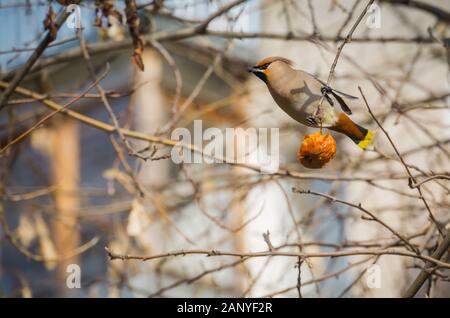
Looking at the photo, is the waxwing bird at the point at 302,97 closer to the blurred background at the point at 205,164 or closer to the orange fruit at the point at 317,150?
the orange fruit at the point at 317,150

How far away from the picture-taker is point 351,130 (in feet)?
4.99

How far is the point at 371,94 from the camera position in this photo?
484cm

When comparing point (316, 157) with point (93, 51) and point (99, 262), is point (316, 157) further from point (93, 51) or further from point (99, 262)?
point (99, 262)

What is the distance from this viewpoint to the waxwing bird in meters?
1.43

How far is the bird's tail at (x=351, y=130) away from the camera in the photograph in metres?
1.49

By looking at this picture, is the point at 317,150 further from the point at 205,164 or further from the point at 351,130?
the point at 205,164

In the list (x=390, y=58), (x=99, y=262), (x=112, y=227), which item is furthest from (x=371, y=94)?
(x=99, y=262)

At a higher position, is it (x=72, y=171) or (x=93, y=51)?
(x=93, y=51)

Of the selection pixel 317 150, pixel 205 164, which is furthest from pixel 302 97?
pixel 205 164

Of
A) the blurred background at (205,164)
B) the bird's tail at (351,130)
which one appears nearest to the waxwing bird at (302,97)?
the bird's tail at (351,130)

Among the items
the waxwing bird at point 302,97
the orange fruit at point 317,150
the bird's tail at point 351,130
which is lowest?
the orange fruit at point 317,150

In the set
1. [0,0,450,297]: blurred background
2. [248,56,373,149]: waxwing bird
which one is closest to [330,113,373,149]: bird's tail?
[248,56,373,149]: waxwing bird

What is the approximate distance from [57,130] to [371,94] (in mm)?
2293

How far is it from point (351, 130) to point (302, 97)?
0.16 m
